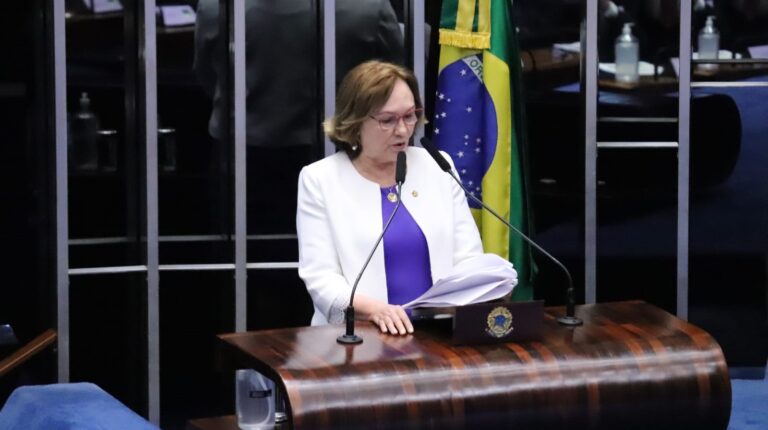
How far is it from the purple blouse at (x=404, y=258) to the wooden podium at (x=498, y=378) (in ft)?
1.12

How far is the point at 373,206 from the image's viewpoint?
11.3 feet

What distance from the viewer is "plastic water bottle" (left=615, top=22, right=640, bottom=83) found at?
207 inches

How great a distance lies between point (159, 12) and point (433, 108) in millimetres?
1106

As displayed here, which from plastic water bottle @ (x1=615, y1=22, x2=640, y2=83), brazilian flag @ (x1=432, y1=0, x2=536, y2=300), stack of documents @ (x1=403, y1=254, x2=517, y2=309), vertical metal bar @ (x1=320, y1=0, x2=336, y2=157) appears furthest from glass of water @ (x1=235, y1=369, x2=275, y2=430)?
plastic water bottle @ (x1=615, y1=22, x2=640, y2=83)

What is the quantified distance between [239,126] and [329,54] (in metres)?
0.44

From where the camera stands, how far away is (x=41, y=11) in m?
4.70

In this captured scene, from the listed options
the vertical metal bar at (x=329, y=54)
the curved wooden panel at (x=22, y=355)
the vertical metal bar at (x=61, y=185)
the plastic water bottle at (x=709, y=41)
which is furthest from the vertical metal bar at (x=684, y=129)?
the curved wooden panel at (x=22, y=355)

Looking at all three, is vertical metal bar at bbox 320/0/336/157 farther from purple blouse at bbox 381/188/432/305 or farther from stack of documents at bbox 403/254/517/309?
stack of documents at bbox 403/254/517/309

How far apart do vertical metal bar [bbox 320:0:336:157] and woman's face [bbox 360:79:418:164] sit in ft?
5.00

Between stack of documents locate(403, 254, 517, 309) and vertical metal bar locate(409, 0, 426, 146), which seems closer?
stack of documents locate(403, 254, 517, 309)

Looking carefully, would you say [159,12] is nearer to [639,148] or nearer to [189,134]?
[189,134]

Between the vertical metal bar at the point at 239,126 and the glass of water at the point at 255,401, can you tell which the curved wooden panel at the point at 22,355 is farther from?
the vertical metal bar at the point at 239,126

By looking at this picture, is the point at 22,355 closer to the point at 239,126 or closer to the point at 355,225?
the point at 355,225

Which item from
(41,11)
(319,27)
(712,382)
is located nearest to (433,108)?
(319,27)
